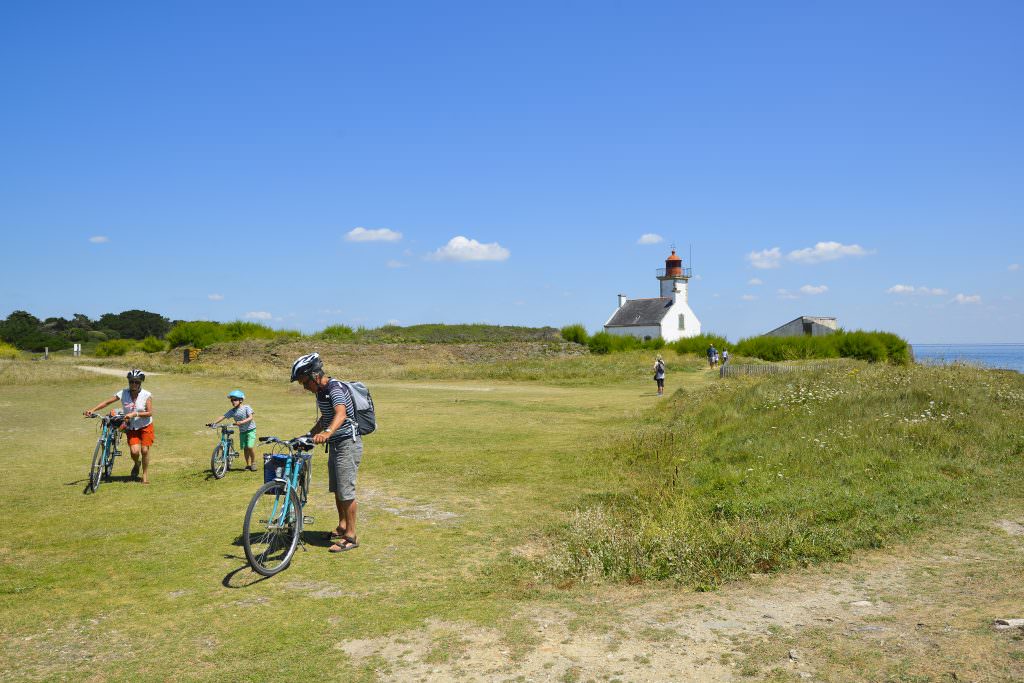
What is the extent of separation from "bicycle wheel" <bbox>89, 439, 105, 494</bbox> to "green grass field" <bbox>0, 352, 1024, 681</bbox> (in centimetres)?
14

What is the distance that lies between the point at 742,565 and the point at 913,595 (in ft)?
4.70

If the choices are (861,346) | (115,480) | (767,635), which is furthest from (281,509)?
(861,346)

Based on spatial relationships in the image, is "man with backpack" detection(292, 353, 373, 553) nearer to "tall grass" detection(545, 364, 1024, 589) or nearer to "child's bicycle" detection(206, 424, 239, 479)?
"tall grass" detection(545, 364, 1024, 589)

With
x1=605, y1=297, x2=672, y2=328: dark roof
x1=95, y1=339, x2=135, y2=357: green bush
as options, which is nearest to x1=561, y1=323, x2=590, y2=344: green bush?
x1=605, y1=297, x2=672, y2=328: dark roof

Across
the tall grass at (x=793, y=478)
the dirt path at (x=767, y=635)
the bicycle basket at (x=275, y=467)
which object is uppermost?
the bicycle basket at (x=275, y=467)

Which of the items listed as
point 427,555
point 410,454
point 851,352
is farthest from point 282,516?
point 851,352

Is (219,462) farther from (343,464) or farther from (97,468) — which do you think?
(343,464)

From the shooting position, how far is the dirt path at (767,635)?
15.5ft

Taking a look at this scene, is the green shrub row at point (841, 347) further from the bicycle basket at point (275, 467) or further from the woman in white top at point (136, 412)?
the bicycle basket at point (275, 467)

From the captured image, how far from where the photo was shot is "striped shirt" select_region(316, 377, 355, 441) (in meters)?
7.61

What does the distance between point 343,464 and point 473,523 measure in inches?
86.4

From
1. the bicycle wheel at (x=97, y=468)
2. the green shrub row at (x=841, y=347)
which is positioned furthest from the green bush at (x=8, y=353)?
the green shrub row at (x=841, y=347)

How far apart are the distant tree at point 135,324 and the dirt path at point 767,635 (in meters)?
112

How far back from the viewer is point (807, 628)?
17.8 ft
